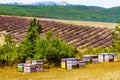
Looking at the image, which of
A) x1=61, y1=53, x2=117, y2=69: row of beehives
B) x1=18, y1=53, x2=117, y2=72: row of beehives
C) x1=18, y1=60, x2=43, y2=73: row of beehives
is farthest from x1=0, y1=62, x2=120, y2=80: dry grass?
x1=61, y1=53, x2=117, y2=69: row of beehives

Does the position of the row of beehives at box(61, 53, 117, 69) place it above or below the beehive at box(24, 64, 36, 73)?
below

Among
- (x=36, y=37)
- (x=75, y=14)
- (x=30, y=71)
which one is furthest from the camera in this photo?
(x=75, y=14)

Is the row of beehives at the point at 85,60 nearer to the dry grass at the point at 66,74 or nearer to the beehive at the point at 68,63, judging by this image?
the beehive at the point at 68,63

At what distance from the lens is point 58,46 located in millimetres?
41406

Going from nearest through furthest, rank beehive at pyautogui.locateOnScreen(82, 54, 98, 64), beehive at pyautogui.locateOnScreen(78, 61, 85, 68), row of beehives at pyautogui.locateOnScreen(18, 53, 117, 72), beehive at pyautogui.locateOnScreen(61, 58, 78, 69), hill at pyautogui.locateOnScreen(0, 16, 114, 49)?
row of beehives at pyautogui.locateOnScreen(18, 53, 117, 72), beehive at pyautogui.locateOnScreen(61, 58, 78, 69), beehive at pyautogui.locateOnScreen(78, 61, 85, 68), beehive at pyautogui.locateOnScreen(82, 54, 98, 64), hill at pyautogui.locateOnScreen(0, 16, 114, 49)

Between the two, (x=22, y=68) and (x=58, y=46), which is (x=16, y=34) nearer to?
(x=58, y=46)

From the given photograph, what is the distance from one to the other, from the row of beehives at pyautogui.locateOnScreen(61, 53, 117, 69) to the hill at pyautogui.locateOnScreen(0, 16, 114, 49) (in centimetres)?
1729

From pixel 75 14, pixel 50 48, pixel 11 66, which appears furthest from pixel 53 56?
pixel 75 14

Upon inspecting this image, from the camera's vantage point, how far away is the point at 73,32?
74.8 m

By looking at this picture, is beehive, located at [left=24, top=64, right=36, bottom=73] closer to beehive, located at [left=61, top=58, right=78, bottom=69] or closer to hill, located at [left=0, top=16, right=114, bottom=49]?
beehive, located at [left=61, top=58, right=78, bottom=69]

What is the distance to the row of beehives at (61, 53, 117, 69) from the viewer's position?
3844cm

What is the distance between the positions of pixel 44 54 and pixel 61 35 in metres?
30.5

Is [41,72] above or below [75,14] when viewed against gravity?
above

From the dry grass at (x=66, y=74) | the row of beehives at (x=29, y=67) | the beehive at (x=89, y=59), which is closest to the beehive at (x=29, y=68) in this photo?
the row of beehives at (x=29, y=67)
